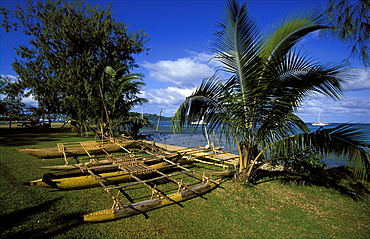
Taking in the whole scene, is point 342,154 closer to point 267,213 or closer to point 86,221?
point 267,213

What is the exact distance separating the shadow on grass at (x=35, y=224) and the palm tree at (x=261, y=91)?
2.75 meters

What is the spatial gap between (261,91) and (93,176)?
415cm

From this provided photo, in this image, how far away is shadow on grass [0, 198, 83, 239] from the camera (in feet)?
9.36

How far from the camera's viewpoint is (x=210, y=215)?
3729mm

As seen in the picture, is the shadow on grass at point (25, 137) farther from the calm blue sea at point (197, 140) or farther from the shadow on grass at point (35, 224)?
the shadow on grass at point (35, 224)

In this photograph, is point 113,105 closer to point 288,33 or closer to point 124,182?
point 124,182

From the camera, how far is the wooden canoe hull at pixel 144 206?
3.17 meters

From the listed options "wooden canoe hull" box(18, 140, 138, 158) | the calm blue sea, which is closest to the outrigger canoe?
the calm blue sea

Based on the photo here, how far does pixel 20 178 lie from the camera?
5.16 metres

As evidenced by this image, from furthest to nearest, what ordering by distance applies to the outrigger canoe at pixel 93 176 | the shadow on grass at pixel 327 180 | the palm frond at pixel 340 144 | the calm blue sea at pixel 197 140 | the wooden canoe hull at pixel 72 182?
the shadow on grass at pixel 327 180 < the calm blue sea at pixel 197 140 < the outrigger canoe at pixel 93 176 < the wooden canoe hull at pixel 72 182 < the palm frond at pixel 340 144

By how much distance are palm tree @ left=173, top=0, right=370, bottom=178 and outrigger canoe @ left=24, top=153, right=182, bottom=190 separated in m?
1.58

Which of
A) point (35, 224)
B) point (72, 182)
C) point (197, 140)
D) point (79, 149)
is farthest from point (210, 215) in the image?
point (197, 140)

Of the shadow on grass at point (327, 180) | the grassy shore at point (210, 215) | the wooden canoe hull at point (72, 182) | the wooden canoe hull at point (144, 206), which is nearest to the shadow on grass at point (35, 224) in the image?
the grassy shore at point (210, 215)

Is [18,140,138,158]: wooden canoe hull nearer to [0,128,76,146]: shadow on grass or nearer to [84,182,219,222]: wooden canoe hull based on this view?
[0,128,76,146]: shadow on grass
